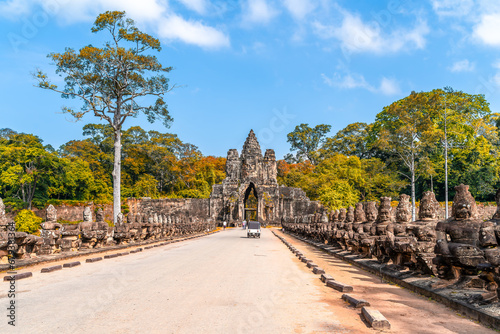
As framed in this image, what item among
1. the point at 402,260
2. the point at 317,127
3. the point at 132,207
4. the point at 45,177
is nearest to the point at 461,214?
the point at 402,260

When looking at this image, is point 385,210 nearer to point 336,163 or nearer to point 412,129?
point 412,129

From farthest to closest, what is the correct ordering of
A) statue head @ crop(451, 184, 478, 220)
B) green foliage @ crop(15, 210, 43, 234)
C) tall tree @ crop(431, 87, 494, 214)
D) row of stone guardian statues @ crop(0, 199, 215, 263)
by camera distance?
tall tree @ crop(431, 87, 494, 214)
green foliage @ crop(15, 210, 43, 234)
row of stone guardian statues @ crop(0, 199, 215, 263)
statue head @ crop(451, 184, 478, 220)

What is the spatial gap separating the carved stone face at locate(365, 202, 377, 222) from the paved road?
471 centimetres

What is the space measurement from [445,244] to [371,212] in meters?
6.79

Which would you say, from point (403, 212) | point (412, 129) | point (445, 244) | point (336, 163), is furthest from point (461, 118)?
point (445, 244)

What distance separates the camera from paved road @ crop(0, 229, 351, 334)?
471 cm

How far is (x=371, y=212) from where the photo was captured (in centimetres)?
1355

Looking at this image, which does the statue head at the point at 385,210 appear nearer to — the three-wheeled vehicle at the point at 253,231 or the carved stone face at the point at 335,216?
the carved stone face at the point at 335,216

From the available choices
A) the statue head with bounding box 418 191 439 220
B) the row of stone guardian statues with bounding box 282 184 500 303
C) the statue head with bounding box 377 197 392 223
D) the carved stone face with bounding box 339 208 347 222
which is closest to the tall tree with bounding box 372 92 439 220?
the carved stone face with bounding box 339 208 347 222

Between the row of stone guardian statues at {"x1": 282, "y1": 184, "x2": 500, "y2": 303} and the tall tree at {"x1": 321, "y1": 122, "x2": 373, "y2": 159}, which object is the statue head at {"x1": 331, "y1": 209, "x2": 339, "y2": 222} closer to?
the row of stone guardian statues at {"x1": 282, "y1": 184, "x2": 500, "y2": 303}

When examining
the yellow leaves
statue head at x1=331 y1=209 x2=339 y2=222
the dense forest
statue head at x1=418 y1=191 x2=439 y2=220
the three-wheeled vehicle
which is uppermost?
the yellow leaves

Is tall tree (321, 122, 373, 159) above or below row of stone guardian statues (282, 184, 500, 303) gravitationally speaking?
above

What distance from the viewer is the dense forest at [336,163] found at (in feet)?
132

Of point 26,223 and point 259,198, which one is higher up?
point 259,198
